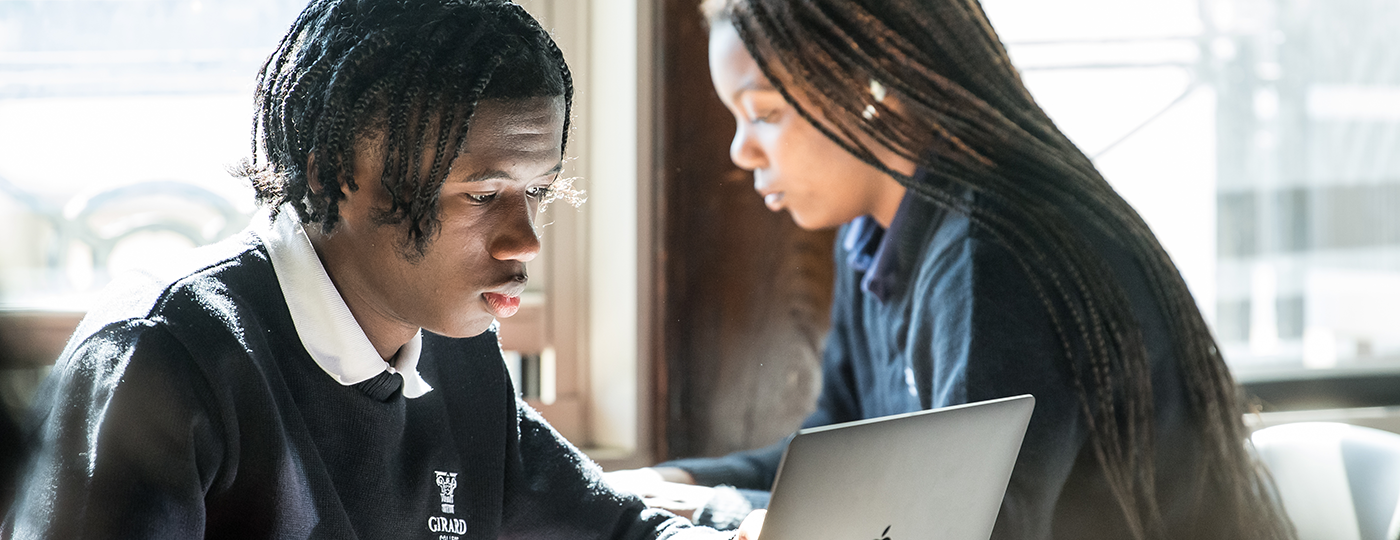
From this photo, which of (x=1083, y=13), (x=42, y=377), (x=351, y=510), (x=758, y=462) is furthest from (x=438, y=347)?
(x=1083, y=13)

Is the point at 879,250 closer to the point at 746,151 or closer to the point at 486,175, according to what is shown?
the point at 746,151

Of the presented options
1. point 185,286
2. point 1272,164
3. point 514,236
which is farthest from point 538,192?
point 1272,164

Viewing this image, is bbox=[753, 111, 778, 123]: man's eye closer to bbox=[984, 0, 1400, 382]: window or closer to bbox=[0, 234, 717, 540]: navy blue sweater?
bbox=[0, 234, 717, 540]: navy blue sweater

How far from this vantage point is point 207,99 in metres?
0.77

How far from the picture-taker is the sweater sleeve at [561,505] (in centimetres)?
71

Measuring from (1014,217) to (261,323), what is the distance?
546mm

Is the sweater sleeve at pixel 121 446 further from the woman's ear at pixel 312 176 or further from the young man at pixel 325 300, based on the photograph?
the woman's ear at pixel 312 176

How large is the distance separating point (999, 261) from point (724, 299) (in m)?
0.33

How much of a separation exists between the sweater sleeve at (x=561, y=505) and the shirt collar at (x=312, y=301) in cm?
17

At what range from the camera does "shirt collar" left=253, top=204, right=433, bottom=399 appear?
0.56 m

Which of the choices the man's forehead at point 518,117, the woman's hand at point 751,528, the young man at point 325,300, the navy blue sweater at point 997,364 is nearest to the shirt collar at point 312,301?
the young man at point 325,300

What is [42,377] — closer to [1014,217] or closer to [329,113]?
[329,113]

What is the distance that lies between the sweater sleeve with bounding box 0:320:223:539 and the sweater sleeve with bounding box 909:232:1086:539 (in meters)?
0.48

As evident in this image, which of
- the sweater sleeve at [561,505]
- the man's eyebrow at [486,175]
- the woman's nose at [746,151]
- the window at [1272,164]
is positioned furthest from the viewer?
the window at [1272,164]
